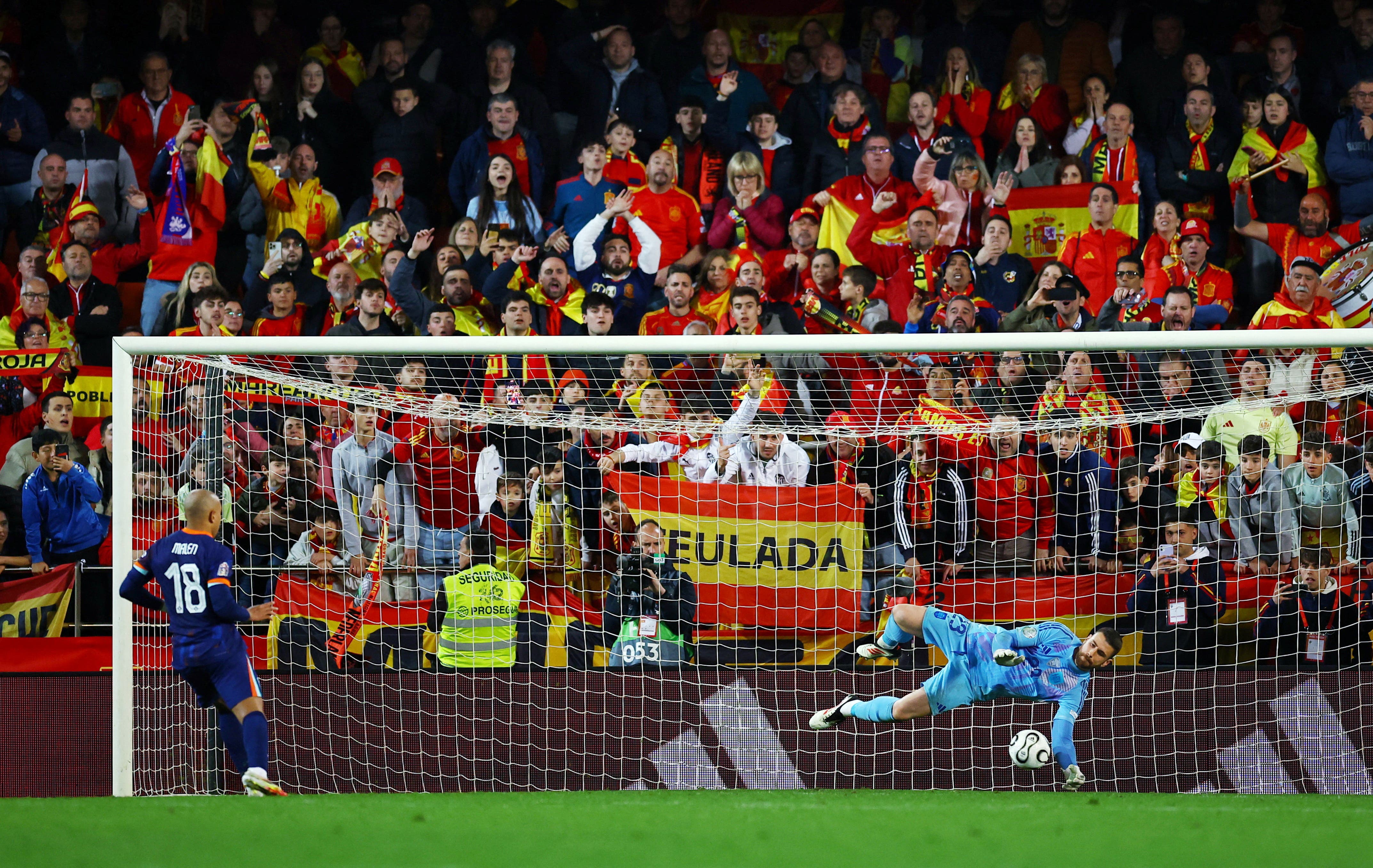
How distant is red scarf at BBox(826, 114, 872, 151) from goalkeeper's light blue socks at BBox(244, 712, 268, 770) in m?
4.93

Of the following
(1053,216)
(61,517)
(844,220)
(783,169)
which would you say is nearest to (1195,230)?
(1053,216)

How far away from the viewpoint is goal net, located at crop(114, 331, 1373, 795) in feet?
17.3

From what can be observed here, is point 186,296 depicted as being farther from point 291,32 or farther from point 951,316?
point 951,316

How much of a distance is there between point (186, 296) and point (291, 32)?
222cm

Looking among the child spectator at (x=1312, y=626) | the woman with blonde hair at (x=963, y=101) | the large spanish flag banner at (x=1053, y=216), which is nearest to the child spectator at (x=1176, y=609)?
the child spectator at (x=1312, y=626)

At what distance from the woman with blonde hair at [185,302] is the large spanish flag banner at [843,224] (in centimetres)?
371

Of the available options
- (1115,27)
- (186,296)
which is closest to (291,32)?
(186,296)

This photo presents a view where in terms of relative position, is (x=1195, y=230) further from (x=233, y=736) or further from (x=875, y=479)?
(x=233, y=736)

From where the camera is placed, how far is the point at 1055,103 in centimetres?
789

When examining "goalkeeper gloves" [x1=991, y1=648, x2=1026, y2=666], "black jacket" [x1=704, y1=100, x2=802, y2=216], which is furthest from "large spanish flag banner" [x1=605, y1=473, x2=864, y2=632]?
"black jacket" [x1=704, y1=100, x2=802, y2=216]

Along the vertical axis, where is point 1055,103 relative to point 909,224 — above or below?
above

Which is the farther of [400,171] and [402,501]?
[400,171]

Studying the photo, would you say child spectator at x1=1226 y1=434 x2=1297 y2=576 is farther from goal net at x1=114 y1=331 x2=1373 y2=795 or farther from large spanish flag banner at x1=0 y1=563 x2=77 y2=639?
large spanish flag banner at x1=0 y1=563 x2=77 y2=639

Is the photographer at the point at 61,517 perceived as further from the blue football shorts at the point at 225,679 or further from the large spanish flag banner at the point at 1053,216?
the large spanish flag banner at the point at 1053,216
